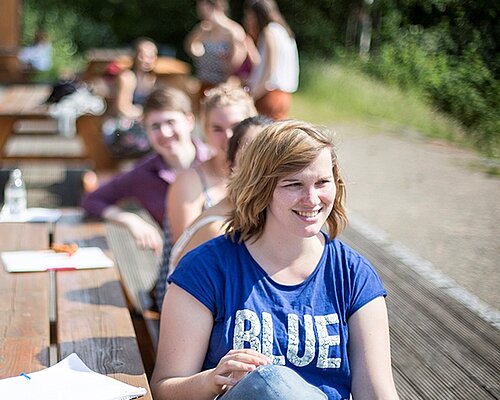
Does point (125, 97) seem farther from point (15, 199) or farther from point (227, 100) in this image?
point (227, 100)

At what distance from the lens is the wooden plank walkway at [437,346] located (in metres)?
3.38

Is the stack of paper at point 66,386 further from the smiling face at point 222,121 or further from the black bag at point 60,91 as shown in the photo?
the black bag at point 60,91

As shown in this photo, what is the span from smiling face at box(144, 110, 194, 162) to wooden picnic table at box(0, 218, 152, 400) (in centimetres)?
69

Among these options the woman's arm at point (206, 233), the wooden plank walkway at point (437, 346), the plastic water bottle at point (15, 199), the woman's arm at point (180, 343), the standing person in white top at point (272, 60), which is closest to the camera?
the woman's arm at point (180, 343)

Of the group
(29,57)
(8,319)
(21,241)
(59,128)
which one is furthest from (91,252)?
(29,57)

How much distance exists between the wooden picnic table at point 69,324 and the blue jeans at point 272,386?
0.25 meters

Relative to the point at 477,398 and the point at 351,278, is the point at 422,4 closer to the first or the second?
the point at 477,398

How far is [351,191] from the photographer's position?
6996 mm

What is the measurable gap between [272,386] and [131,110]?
19.4 feet

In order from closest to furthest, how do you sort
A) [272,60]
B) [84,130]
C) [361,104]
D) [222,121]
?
[222,121]
[361,104]
[84,130]
[272,60]

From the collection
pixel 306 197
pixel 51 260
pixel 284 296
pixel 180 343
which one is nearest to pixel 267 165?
pixel 306 197

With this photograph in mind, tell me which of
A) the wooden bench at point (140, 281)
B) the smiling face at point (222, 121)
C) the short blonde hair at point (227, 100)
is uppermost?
the short blonde hair at point (227, 100)

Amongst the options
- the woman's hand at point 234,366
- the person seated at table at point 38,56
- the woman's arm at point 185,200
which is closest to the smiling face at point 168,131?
the woman's arm at point 185,200

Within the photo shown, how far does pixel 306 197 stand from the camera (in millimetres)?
2236
